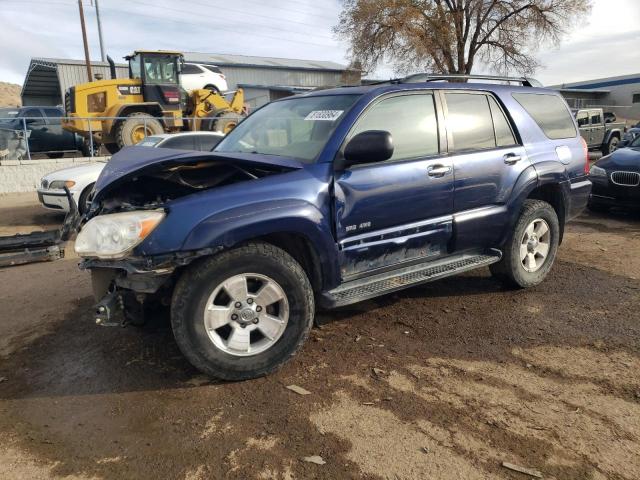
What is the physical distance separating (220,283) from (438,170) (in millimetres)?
1937

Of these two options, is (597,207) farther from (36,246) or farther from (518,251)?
(36,246)

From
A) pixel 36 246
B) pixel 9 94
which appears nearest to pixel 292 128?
pixel 36 246

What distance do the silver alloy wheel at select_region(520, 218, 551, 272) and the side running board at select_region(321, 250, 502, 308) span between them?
16.2 inches

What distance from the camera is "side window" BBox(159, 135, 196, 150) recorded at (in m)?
8.02

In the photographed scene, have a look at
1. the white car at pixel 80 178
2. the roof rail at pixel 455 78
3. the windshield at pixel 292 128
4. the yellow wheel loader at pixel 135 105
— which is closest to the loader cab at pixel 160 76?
the yellow wheel loader at pixel 135 105

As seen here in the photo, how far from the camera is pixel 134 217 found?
109 inches

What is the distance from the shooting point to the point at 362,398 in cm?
283

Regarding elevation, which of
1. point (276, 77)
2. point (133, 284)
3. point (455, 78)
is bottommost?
point (133, 284)

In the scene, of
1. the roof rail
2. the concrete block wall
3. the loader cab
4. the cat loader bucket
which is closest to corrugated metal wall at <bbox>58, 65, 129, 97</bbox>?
the loader cab

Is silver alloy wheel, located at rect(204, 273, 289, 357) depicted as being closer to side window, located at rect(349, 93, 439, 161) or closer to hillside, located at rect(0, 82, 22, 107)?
side window, located at rect(349, 93, 439, 161)

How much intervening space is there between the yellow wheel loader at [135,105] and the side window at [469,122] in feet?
41.4

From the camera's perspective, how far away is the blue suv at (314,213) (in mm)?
2814

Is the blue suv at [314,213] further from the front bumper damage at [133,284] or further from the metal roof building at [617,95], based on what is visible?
the metal roof building at [617,95]

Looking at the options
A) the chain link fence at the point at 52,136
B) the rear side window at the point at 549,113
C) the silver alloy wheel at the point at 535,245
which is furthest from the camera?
the chain link fence at the point at 52,136
